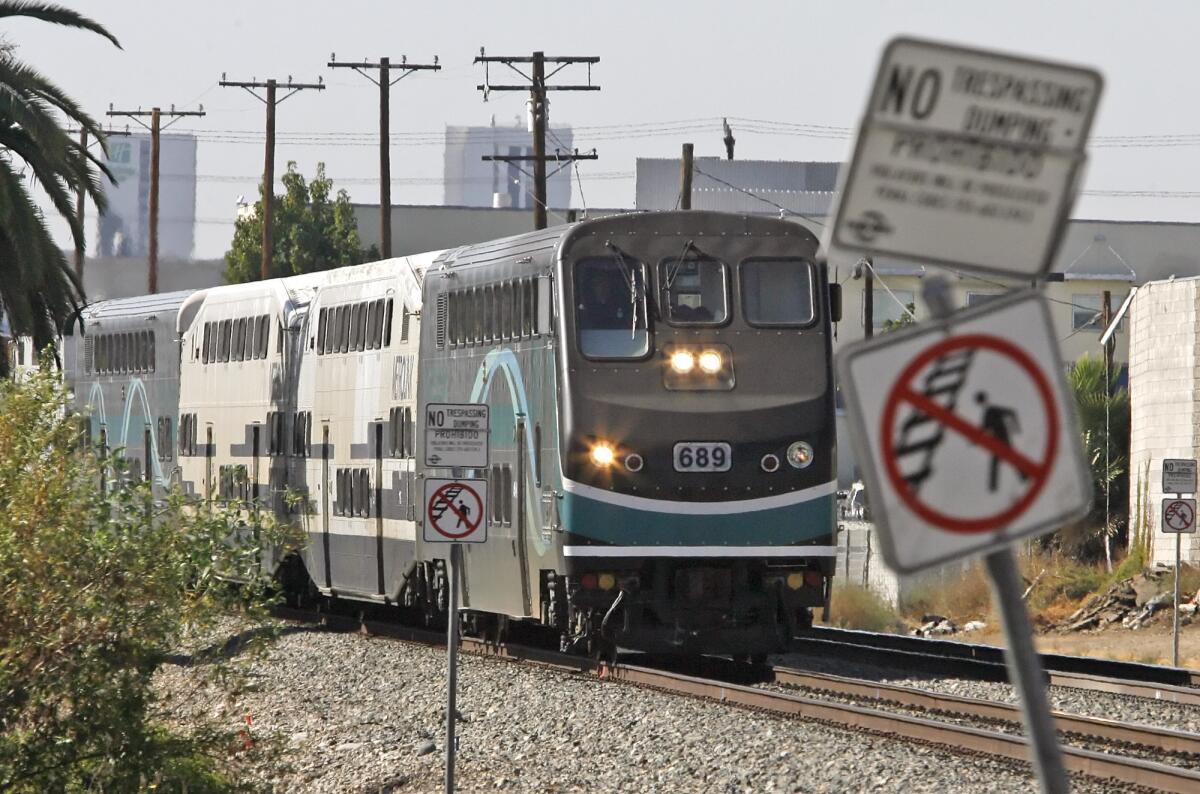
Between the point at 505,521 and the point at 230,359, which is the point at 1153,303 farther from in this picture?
the point at 505,521

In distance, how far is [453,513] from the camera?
15.0 m

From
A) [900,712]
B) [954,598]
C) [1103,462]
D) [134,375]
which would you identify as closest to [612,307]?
[900,712]

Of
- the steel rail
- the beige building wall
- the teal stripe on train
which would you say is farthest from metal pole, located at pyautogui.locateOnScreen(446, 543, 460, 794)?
the beige building wall

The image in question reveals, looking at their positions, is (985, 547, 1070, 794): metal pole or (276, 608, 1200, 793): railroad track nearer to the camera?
(985, 547, 1070, 794): metal pole

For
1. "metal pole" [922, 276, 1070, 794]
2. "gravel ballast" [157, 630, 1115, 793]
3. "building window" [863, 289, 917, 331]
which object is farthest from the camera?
"building window" [863, 289, 917, 331]

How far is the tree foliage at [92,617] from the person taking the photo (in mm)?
13719

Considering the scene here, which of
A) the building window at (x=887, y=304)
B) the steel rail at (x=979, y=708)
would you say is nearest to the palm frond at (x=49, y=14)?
the steel rail at (x=979, y=708)

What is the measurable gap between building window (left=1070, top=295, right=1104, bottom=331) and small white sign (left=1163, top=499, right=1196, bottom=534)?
42244mm

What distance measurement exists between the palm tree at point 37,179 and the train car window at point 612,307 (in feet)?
24.8

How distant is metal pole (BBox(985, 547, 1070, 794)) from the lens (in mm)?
4273

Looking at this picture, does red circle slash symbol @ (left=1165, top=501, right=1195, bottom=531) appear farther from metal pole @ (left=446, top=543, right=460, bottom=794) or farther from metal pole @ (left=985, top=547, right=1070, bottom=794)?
metal pole @ (left=985, top=547, right=1070, bottom=794)

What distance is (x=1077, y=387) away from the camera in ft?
129

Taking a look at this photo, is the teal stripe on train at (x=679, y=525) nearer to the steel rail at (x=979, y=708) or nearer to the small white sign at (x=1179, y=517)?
the steel rail at (x=979, y=708)

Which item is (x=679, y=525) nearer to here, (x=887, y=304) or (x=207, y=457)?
(x=207, y=457)
